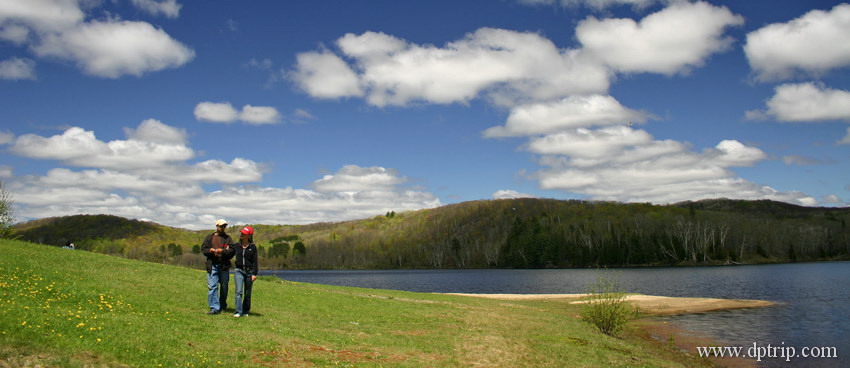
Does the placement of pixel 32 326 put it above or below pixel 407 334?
above

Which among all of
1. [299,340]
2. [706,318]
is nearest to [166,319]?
[299,340]

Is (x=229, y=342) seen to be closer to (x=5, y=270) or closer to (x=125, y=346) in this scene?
(x=125, y=346)

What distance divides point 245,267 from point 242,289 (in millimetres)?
840

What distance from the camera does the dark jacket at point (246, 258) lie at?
2047cm

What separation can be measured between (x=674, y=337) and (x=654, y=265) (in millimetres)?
169476

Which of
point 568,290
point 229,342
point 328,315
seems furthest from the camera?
point 568,290

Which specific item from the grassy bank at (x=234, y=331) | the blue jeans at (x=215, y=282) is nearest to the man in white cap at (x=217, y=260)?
the blue jeans at (x=215, y=282)

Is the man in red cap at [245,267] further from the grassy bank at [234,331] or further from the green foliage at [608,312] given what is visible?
the green foliage at [608,312]

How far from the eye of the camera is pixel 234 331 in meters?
16.9

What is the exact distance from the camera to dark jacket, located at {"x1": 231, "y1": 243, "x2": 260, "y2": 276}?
20469mm

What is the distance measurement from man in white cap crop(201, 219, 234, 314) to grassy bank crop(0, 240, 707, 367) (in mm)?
748

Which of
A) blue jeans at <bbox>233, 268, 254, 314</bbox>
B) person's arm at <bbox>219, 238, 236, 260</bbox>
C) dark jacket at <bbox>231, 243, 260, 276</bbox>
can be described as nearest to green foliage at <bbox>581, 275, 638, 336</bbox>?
dark jacket at <bbox>231, 243, 260, 276</bbox>

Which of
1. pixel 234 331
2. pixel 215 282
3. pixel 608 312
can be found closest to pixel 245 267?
pixel 215 282

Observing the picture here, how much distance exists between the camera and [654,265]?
18762 cm
